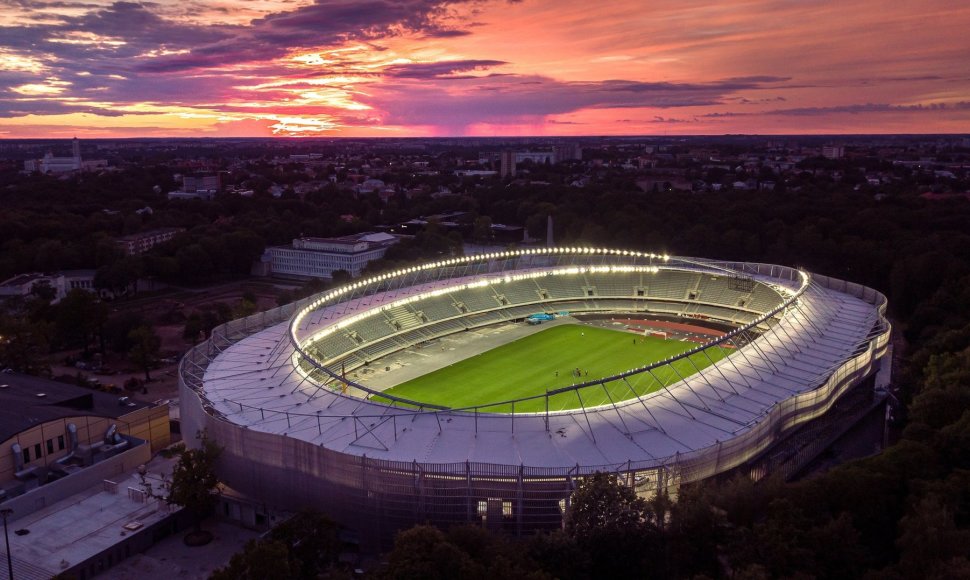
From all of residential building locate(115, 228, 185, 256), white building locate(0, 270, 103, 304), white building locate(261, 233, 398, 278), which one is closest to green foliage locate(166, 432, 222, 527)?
white building locate(0, 270, 103, 304)

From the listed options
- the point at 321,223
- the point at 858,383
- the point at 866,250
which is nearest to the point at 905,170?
the point at 866,250

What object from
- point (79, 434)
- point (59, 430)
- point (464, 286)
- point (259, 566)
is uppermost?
point (464, 286)

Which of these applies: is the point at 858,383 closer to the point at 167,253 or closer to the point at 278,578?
the point at 278,578

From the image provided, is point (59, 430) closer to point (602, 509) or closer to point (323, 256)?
point (602, 509)

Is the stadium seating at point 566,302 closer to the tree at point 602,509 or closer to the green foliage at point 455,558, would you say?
the green foliage at point 455,558

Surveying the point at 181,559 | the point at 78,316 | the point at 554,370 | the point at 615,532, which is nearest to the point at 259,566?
the point at 181,559

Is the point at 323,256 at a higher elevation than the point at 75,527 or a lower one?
higher

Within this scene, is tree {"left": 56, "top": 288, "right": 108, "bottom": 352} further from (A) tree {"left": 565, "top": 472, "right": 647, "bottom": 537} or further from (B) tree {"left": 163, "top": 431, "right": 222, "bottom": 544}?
(A) tree {"left": 565, "top": 472, "right": 647, "bottom": 537}

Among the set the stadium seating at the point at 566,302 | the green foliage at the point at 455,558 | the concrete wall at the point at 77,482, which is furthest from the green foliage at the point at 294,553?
the stadium seating at the point at 566,302
